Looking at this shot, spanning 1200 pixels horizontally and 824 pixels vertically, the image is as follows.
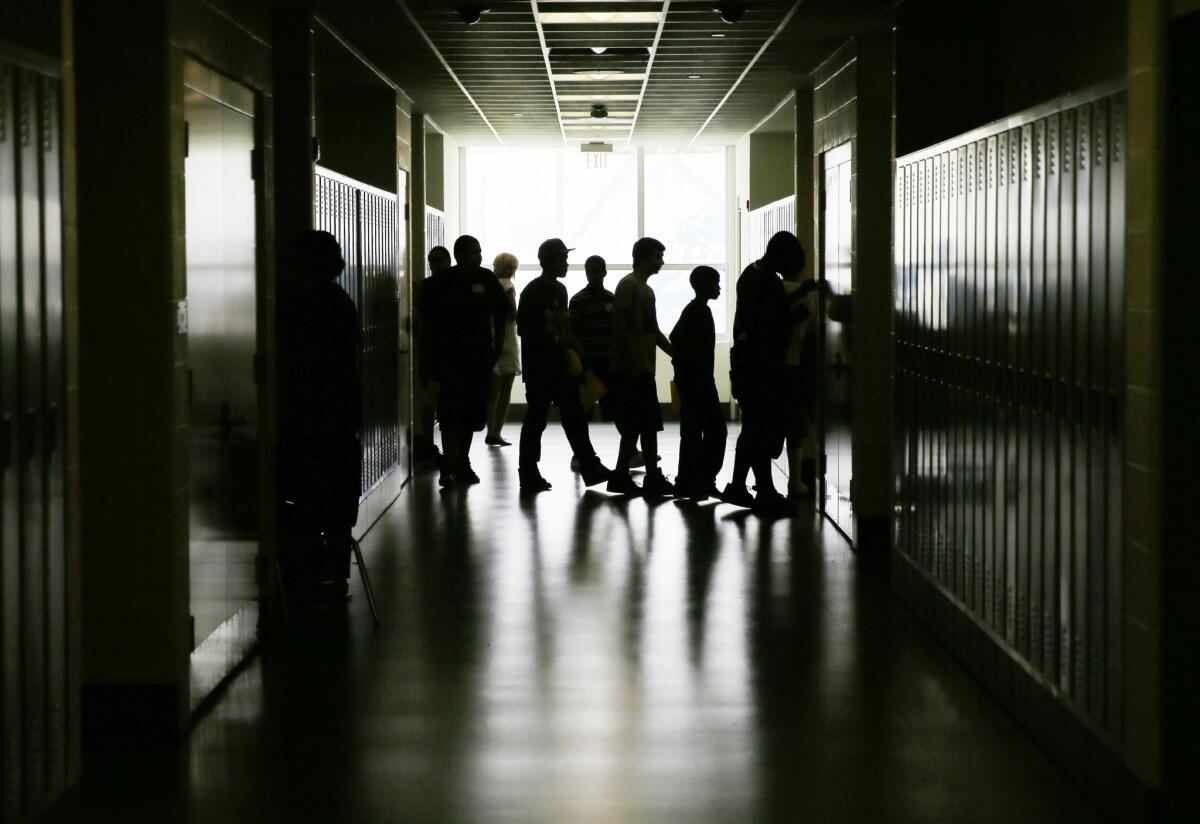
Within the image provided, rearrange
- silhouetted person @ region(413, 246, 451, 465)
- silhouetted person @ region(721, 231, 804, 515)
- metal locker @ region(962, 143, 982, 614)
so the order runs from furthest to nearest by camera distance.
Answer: silhouetted person @ region(413, 246, 451, 465) < silhouetted person @ region(721, 231, 804, 515) < metal locker @ region(962, 143, 982, 614)

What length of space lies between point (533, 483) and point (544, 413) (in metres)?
0.51

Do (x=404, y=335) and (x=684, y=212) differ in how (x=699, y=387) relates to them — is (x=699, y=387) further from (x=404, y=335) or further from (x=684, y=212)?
(x=684, y=212)

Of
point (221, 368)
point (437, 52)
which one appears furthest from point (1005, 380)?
point (437, 52)

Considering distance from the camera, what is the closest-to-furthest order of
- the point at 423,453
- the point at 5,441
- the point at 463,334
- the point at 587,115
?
the point at 5,441 → the point at 463,334 → the point at 423,453 → the point at 587,115

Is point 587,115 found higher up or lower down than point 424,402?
higher up

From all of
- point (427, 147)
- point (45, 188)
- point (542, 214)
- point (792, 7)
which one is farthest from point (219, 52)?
point (542, 214)

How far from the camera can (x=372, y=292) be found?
10.2m

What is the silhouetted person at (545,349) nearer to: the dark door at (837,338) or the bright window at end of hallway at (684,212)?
the dark door at (837,338)

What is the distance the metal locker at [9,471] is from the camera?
366 centimetres

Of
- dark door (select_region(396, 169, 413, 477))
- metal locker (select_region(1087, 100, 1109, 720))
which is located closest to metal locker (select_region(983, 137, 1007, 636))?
metal locker (select_region(1087, 100, 1109, 720))

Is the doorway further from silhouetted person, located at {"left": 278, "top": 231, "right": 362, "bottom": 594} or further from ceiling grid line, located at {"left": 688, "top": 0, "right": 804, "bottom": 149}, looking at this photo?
ceiling grid line, located at {"left": 688, "top": 0, "right": 804, "bottom": 149}

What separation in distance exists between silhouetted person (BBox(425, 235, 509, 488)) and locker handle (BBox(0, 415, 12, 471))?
702cm

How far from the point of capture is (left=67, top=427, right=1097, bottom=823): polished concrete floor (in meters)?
4.45

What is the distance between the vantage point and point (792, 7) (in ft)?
26.8
